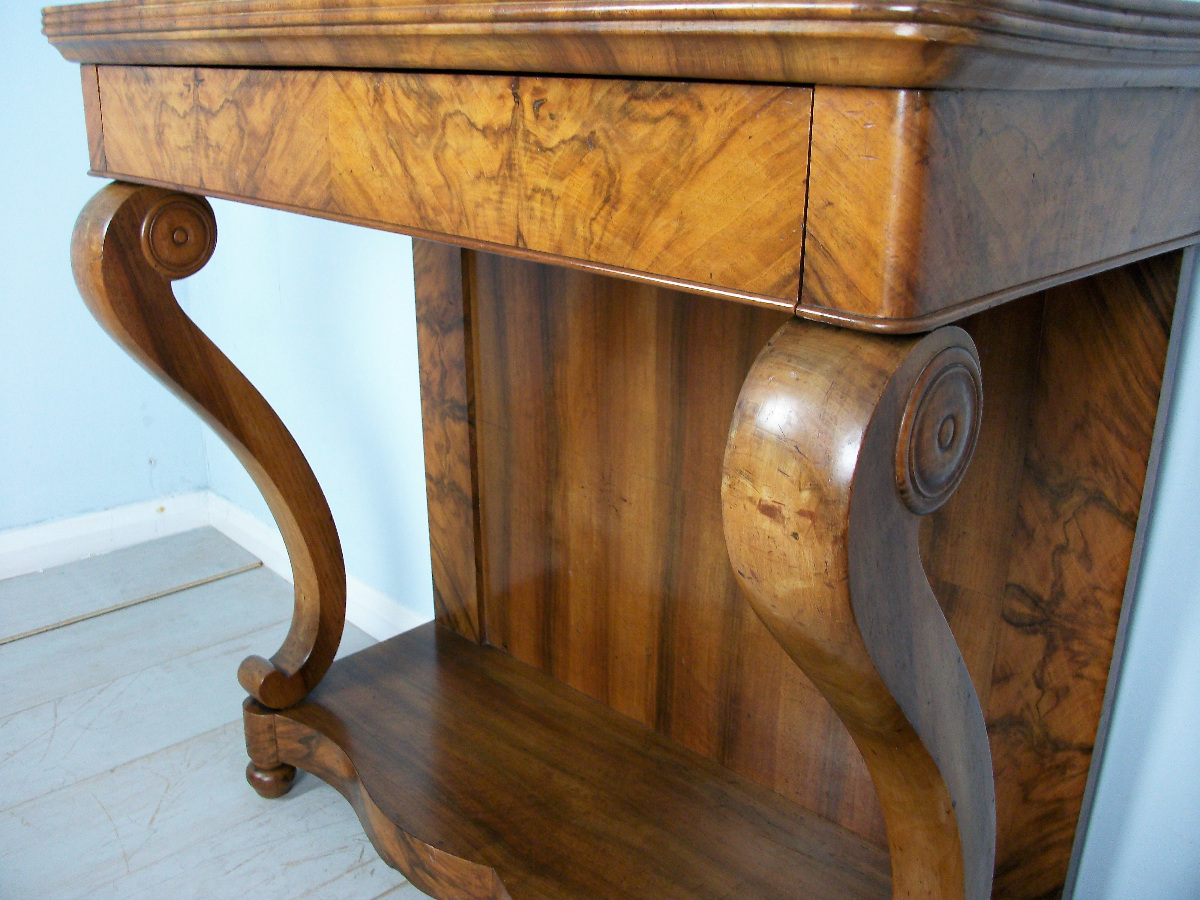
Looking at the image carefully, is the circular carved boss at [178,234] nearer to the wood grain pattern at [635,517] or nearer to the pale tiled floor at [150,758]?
the wood grain pattern at [635,517]

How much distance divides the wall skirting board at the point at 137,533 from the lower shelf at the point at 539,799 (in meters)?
0.52

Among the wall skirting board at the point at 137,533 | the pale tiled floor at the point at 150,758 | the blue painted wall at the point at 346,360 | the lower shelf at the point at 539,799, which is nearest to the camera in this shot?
the lower shelf at the point at 539,799

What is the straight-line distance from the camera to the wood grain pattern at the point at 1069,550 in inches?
29.7

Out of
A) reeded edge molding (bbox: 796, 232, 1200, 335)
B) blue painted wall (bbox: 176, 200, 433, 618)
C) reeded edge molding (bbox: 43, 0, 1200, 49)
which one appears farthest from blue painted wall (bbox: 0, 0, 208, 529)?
reeded edge molding (bbox: 796, 232, 1200, 335)

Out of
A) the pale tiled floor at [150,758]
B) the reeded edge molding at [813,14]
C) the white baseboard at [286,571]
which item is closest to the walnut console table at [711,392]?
the reeded edge molding at [813,14]

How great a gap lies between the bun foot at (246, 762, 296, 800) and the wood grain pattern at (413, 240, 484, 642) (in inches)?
11.7

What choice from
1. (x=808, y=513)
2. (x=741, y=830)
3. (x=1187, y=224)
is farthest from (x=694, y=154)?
(x=741, y=830)

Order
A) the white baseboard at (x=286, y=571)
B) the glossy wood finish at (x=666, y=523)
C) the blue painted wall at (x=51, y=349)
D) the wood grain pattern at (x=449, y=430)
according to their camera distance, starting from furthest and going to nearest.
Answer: the blue painted wall at (x=51, y=349), the white baseboard at (x=286, y=571), the wood grain pattern at (x=449, y=430), the glossy wood finish at (x=666, y=523)

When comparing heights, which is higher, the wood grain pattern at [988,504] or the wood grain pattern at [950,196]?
the wood grain pattern at [950,196]

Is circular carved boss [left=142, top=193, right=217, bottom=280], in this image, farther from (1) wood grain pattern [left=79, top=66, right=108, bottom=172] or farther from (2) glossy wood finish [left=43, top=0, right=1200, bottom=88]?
(2) glossy wood finish [left=43, top=0, right=1200, bottom=88]

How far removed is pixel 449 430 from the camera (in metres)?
1.35

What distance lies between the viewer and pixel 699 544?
1.10 m

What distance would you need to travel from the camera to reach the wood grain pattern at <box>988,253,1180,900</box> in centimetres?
75

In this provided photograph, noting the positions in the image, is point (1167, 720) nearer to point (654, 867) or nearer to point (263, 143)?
point (654, 867)
